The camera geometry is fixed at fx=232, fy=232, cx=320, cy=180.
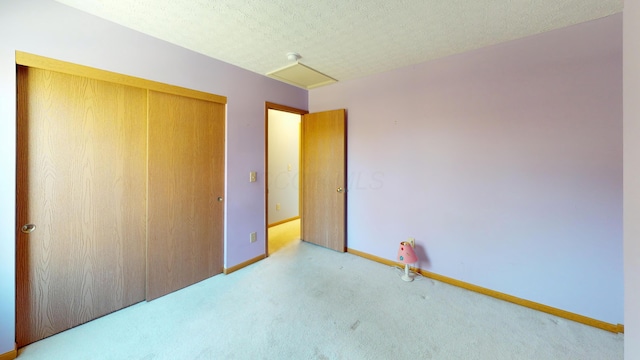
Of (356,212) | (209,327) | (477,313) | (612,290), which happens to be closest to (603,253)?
(612,290)

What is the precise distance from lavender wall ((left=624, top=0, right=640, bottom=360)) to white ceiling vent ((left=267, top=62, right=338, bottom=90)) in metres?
2.41

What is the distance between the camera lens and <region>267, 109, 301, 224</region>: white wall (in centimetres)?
461

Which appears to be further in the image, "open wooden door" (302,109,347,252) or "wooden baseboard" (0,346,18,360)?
"open wooden door" (302,109,347,252)

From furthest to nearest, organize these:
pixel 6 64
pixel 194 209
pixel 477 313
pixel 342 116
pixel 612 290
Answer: pixel 342 116 < pixel 194 209 < pixel 477 313 < pixel 612 290 < pixel 6 64

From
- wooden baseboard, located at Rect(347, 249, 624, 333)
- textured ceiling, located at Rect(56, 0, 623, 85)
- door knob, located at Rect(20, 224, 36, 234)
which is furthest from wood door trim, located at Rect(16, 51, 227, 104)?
wooden baseboard, located at Rect(347, 249, 624, 333)

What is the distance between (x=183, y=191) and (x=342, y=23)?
2155 mm

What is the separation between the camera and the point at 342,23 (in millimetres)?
1894

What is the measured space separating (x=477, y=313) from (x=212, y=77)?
343 cm

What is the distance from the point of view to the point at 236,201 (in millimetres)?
2775

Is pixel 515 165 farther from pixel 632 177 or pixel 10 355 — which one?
pixel 10 355

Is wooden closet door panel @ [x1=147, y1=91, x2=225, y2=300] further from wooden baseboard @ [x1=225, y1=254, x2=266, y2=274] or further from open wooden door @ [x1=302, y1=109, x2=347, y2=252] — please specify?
open wooden door @ [x1=302, y1=109, x2=347, y2=252]

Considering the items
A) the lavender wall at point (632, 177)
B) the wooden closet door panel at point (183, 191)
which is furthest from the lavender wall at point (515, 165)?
the wooden closet door panel at point (183, 191)

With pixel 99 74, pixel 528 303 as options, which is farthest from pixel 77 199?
pixel 528 303

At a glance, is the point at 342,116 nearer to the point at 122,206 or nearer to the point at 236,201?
the point at 236,201
